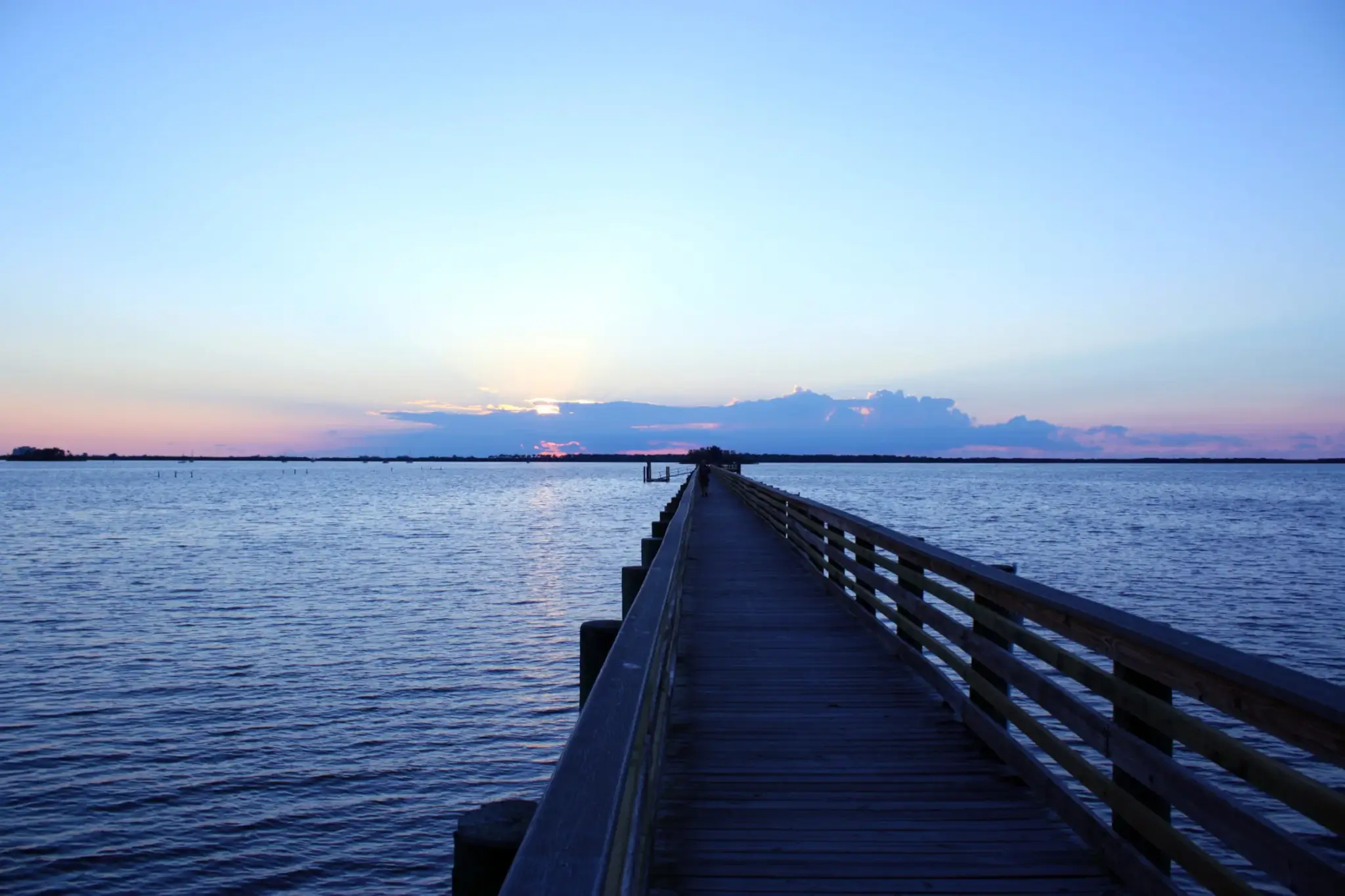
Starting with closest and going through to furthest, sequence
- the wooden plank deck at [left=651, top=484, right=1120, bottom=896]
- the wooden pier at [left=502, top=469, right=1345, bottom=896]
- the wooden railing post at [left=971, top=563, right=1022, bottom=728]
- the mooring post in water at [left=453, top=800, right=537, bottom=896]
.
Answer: the wooden pier at [left=502, top=469, right=1345, bottom=896] < the mooring post in water at [left=453, top=800, right=537, bottom=896] < the wooden plank deck at [left=651, top=484, right=1120, bottom=896] < the wooden railing post at [left=971, top=563, right=1022, bottom=728]

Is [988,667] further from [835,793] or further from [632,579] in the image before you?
[632,579]

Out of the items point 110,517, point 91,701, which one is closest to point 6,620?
point 91,701

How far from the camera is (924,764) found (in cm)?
521

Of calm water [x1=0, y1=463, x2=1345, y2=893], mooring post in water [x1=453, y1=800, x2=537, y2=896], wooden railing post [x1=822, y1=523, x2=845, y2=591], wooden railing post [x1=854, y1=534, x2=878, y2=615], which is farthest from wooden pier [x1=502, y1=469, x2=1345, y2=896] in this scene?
calm water [x1=0, y1=463, x2=1345, y2=893]

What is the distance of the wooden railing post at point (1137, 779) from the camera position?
3492 mm

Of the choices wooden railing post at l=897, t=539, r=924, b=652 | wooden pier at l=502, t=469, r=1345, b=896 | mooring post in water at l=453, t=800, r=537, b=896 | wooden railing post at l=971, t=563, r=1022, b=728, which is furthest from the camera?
wooden railing post at l=897, t=539, r=924, b=652

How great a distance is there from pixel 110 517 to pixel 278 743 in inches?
2182

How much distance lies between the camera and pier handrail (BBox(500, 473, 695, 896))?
1911 millimetres

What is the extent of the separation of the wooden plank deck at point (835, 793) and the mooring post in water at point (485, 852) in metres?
1.00

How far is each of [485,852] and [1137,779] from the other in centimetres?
242

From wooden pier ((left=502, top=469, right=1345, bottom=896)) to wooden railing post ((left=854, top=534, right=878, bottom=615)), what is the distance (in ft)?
3.29

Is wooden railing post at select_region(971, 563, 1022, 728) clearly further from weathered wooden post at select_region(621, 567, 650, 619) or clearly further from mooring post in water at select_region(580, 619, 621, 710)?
weathered wooden post at select_region(621, 567, 650, 619)

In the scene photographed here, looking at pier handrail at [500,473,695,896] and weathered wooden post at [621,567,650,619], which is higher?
pier handrail at [500,473,695,896]

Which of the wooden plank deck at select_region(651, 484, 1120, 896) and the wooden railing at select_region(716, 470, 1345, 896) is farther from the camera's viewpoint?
the wooden plank deck at select_region(651, 484, 1120, 896)
